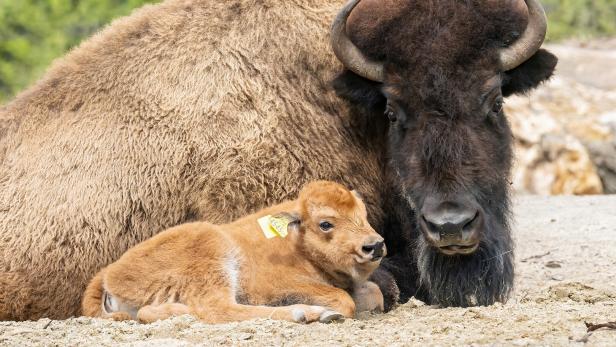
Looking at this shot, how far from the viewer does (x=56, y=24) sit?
2870 cm

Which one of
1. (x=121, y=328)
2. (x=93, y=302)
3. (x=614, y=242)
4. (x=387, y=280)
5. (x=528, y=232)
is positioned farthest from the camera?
(x=528, y=232)

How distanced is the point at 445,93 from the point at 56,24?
23.4 m

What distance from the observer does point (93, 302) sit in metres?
6.89

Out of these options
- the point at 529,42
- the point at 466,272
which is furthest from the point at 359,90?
the point at 466,272

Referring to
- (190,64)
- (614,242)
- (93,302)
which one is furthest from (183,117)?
(614,242)

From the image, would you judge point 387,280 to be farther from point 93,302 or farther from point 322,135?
point 93,302

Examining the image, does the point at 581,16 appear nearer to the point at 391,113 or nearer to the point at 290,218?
the point at 391,113

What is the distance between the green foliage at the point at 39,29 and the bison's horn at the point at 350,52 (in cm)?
1996

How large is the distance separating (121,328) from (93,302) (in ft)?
2.23

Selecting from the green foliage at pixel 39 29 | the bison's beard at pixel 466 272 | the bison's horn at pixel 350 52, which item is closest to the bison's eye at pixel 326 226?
the bison's beard at pixel 466 272

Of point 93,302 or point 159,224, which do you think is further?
point 159,224

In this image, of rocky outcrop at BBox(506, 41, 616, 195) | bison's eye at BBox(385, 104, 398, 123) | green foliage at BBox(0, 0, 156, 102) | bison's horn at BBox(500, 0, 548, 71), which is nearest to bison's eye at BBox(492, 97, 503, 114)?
bison's horn at BBox(500, 0, 548, 71)

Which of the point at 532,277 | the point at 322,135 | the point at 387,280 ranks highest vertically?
the point at 322,135

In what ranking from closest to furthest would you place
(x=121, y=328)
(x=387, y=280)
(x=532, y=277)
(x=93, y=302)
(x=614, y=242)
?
(x=121, y=328), (x=93, y=302), (x=387, y=280), (x=532, y=277), (x=614, y=242)
